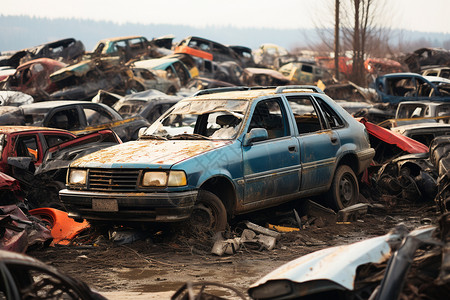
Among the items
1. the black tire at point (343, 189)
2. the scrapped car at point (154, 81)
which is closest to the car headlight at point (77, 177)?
the black tire at point (343, 189)

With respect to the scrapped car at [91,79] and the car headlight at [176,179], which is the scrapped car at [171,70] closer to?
the scrapped car at [91,79]

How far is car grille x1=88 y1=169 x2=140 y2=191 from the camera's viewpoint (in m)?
6.88

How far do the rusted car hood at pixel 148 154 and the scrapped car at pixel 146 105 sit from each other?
8617mm

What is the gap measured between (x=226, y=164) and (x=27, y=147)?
444cm

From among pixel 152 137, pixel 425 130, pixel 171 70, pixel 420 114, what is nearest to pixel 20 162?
pixel 152 137

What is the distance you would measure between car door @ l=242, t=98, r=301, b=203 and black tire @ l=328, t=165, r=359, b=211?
85cm

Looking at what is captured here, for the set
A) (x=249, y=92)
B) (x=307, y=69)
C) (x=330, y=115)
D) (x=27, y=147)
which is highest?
(x=249, y=92)

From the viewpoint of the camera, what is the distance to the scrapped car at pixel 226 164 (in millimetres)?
6828

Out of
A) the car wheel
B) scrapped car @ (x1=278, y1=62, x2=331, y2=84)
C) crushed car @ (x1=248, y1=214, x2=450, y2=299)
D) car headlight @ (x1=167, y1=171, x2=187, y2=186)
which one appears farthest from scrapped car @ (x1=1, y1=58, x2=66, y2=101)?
crushed car @ (x1=248, y1=214, x2=450, y2=299)

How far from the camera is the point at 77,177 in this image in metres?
7.29

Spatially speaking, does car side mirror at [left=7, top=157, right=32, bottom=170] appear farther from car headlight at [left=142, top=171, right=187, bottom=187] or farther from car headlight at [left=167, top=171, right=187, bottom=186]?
car headlight at [left=167, top=171, right=187, bottom=186]

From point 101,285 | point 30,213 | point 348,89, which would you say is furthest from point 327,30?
point 101,285

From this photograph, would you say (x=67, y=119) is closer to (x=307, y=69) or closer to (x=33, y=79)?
(x=33, y=79)

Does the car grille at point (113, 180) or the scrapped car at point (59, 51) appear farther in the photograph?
the scrapped car at point (59, 51)
